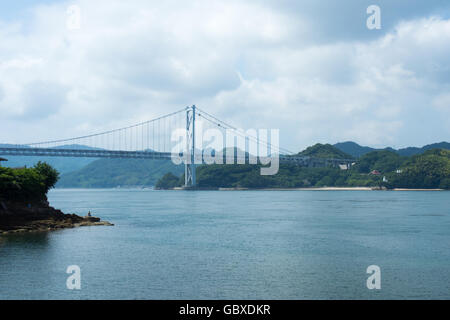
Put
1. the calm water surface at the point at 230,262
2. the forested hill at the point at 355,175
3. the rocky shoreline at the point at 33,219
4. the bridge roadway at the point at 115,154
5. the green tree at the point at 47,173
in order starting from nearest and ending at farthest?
the calm water surface at the point at 230,262, the rocky shoreline at the point at 33,219, the green tree at the point at 47,173, the bridge roadway at the point at 115,154, the forested hill at the point at 355,175

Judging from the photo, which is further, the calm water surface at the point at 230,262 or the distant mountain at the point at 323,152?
the distant mountain at the point at 323,152

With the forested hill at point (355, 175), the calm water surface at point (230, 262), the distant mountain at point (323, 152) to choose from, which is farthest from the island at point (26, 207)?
the distant mountain at point (323, 152)

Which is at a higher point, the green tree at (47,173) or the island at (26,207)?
the green tree at (47,173)

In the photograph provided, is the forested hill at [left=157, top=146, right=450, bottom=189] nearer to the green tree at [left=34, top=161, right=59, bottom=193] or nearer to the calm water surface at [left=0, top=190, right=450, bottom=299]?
the calm water surface at [left=0, top=190, right=450, bottom=299]

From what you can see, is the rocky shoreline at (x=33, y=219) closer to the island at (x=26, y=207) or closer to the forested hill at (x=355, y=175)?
the island at (x=26, y=207)

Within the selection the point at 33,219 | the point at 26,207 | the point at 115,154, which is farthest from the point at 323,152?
the point at 33,219

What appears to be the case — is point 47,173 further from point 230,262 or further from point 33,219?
point 230,262

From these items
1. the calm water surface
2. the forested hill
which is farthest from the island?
the forested hill
